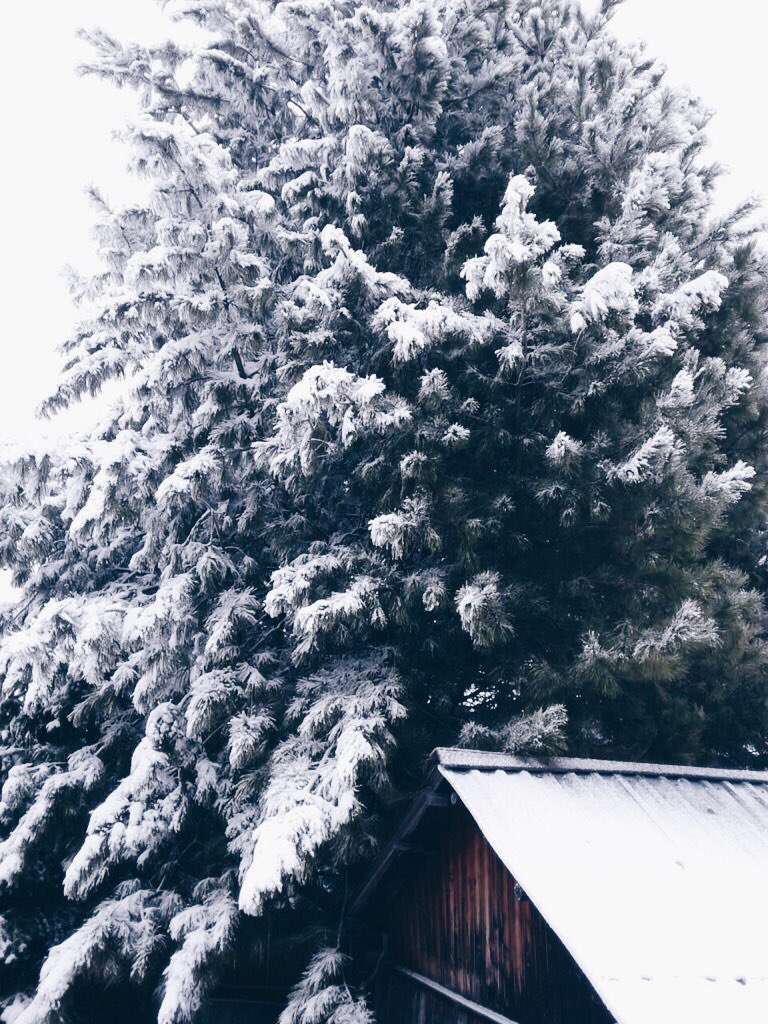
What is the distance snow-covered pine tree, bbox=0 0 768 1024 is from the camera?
550 cm

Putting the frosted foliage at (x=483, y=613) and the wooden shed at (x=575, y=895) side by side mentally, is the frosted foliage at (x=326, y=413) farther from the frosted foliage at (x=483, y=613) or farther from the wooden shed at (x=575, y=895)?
the wooden shed at (x=575, y=895)

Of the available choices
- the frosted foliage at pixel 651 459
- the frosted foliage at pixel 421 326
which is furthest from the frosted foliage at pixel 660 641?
the frosted foliage at pixel 421 326

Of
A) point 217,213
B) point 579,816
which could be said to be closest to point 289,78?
point 217,213

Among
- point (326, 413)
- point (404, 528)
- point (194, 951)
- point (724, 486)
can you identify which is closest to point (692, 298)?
point (724, 486)

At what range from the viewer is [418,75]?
706 cm

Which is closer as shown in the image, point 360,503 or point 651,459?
point 651,459

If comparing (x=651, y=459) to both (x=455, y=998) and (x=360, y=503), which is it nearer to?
(x=360, y=503)

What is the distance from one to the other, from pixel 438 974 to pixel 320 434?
4577 mm

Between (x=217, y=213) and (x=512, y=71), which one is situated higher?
(x=512, y=71)

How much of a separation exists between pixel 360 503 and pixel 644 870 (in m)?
4.21

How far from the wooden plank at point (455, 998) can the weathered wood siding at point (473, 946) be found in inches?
1.4

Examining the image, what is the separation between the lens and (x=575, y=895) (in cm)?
374

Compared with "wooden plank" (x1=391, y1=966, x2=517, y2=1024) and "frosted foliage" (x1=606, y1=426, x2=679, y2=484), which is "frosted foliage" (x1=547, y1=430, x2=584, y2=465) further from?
"wooden plank" (x1=391, y1=966, x2=517, y2=1024)

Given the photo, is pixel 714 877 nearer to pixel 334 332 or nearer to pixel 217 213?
pixel 334 332
